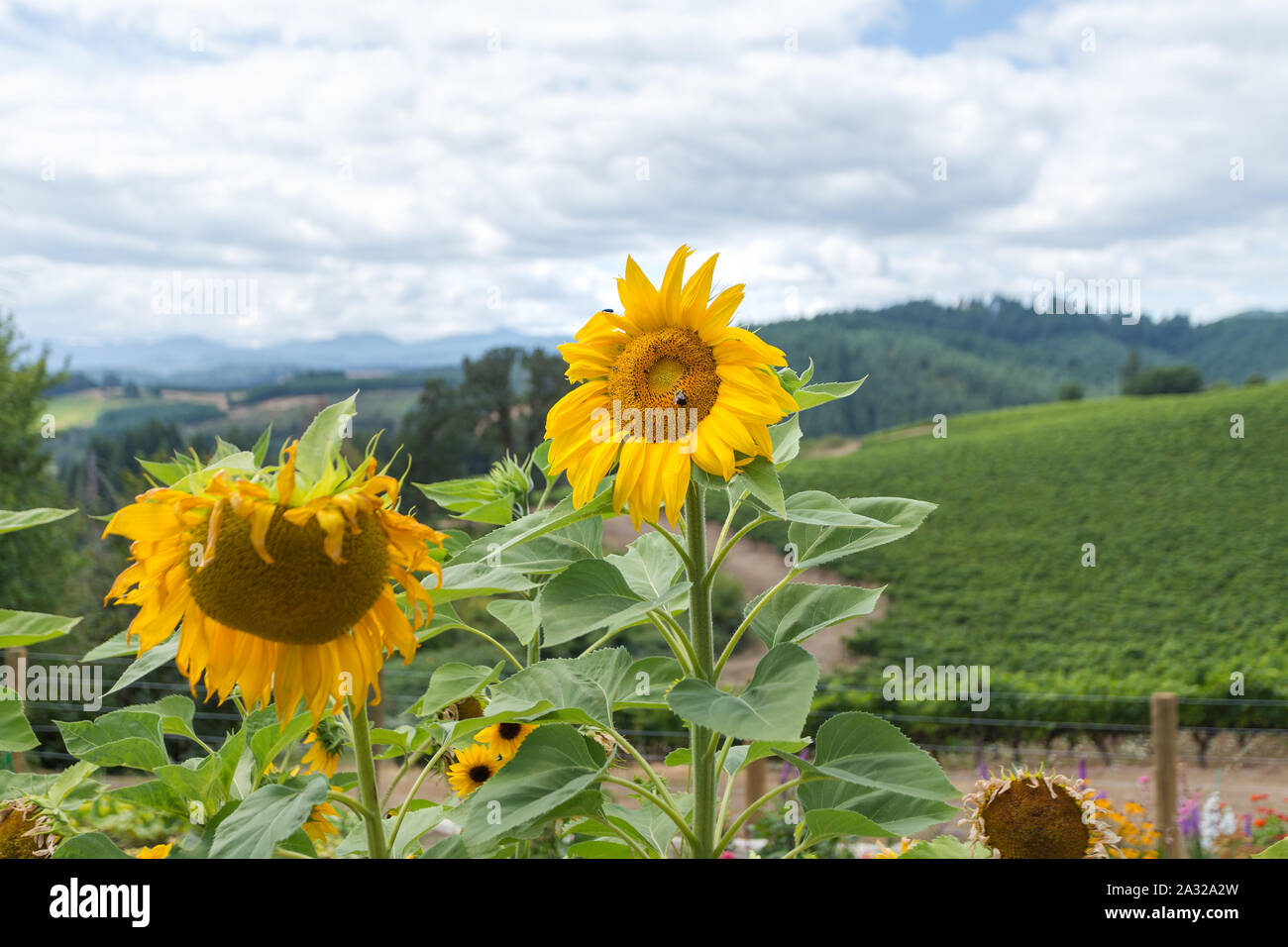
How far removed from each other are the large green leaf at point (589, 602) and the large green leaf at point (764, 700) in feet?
0.31

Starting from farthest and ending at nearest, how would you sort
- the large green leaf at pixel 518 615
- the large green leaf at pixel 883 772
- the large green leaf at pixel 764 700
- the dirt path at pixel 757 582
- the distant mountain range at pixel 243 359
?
the distant mountain range at pixel 243 359 < the dirt path at pixel 757 582 < the large green leaf at pixel 518 615 < the large green leaf at pixel 883 772 < the large green leaf at pixel 764 700

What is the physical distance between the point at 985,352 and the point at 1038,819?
7883cm

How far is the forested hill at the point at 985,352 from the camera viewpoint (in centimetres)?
6006

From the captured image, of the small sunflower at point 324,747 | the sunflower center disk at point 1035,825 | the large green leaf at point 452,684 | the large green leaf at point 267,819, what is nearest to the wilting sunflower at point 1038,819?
the sunflower center disk at point 1035,825

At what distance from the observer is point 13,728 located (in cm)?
108

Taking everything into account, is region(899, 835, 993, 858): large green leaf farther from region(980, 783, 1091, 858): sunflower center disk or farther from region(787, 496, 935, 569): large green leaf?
region(787, 496, 935, 569): large green leaf

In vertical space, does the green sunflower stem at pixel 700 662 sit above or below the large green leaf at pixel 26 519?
below

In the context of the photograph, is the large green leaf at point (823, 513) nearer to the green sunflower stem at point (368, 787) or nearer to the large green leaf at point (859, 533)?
the large green leaf at point (859, 533)

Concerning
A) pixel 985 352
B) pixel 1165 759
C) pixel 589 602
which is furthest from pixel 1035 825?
pixel 985 352

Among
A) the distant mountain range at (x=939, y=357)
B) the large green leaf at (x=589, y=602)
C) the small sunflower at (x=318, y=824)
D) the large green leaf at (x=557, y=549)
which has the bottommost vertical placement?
the small sunflower at (x=318, y=824)

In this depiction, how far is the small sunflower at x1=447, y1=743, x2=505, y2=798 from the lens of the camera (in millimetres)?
1644

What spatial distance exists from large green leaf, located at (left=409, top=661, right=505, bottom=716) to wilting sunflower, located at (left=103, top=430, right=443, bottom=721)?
0.27 metres

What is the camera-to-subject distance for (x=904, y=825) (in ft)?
3.51

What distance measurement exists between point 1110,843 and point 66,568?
2376 cm
